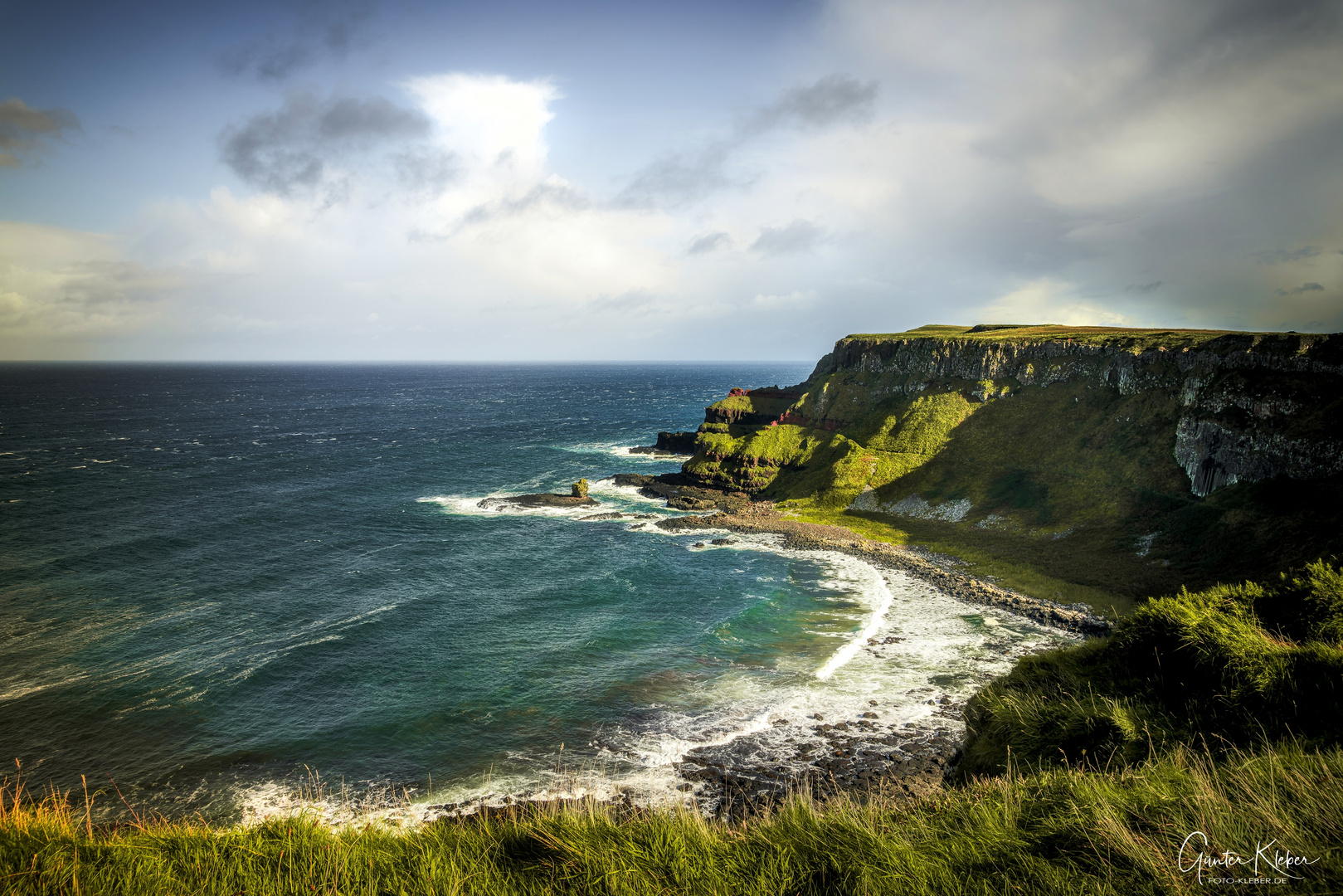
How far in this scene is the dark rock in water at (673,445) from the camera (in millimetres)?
116812

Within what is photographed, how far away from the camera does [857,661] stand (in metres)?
39.0

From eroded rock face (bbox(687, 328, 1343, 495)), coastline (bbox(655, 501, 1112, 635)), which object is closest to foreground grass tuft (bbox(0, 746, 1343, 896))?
coastline (bbox(655, 501, 1112, 635))

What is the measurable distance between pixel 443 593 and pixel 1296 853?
168 feet

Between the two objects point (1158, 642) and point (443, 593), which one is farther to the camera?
point (443, 593)

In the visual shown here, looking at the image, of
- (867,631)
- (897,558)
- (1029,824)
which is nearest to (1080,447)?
(897,558)

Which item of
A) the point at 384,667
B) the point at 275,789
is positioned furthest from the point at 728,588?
the point at 275,789

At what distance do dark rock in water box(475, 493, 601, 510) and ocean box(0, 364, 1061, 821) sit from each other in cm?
325

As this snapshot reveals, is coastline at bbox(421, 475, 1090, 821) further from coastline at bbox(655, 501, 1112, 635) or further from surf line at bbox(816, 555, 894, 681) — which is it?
surf line at bbox(816, 555, 894, 681)

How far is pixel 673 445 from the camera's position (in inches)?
4646

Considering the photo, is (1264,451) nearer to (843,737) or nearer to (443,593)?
(843,737)

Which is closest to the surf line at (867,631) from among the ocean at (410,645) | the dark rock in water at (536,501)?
the ocean at (410,645)

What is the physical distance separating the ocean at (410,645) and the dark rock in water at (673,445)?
37339 mm

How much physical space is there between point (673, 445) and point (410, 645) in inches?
3167

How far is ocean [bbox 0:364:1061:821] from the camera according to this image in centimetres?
2939
